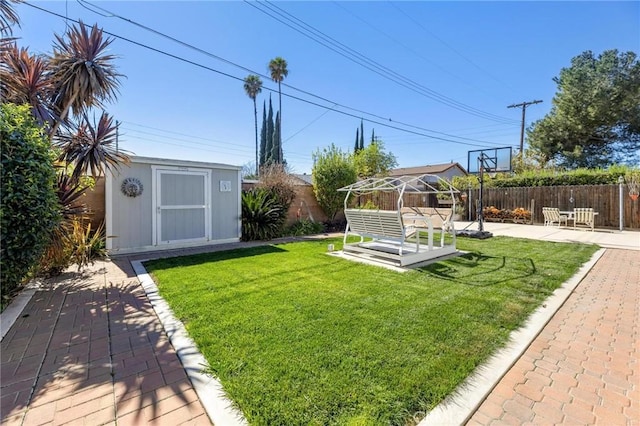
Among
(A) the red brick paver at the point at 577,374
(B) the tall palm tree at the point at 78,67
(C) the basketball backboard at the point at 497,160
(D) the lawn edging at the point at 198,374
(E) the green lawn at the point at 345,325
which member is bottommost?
(A) the red brick paver at the point at 577,374

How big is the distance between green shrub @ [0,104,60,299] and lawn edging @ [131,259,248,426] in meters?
1.56

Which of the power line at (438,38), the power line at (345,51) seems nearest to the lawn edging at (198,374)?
the power line at (345,51)

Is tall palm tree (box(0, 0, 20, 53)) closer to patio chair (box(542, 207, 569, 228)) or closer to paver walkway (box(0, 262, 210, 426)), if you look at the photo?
paver walkway (box(0, 262, 210, 426))

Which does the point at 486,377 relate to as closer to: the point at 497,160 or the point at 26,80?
the point at 26,80

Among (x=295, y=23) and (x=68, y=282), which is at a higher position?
(x=295, y=23)

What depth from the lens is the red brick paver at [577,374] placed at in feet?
6.31

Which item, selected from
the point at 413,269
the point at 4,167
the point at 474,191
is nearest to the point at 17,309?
the point at 4,167

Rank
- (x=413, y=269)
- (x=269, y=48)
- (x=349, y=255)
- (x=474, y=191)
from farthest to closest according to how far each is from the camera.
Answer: (x=474, y=191), (x=269, y=48), (x=349, y=255), (x=413, y=269)

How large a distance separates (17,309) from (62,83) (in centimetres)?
459

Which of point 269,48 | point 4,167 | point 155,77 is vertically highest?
point 269,48

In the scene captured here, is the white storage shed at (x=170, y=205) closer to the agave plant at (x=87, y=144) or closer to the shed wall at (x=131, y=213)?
the shed wall at (x=131, y=213)

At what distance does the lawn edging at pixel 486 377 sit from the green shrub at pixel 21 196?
4651mm

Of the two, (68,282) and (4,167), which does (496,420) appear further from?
(68,282)

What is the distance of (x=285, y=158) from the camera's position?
34500mm
